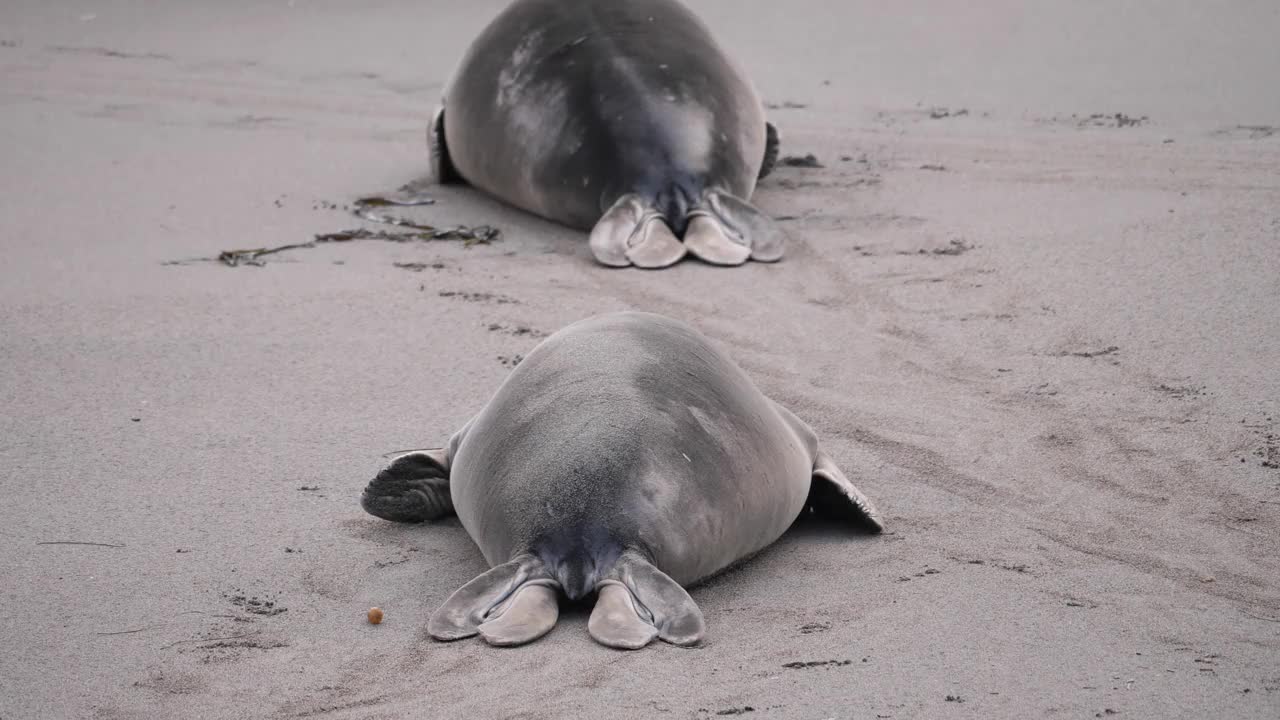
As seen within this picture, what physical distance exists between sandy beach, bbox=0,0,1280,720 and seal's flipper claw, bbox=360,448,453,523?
0.04 m

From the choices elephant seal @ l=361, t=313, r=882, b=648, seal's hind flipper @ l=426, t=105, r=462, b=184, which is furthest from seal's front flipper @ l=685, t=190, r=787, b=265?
elephant seal @ l=361, t=313, r=882, b=648

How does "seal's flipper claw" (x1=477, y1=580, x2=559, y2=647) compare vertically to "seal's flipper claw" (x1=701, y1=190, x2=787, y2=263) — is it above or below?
above

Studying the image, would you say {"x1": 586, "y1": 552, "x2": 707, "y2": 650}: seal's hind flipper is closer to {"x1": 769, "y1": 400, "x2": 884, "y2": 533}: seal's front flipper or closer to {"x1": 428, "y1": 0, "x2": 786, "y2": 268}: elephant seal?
{"x1": 769, "y1": 400, "x2": 884, "y2": 533}: seal's front flipper

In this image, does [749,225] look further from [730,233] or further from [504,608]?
[504,608]

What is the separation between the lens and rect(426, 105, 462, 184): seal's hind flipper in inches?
276

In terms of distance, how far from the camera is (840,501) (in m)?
3.41

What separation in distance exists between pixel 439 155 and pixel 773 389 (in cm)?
308

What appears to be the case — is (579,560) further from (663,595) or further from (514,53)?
(514,53)

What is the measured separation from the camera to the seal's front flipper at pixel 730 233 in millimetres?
5695

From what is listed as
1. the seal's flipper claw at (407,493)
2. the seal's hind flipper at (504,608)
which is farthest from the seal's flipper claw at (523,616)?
the seal's flipper claw at (407,493)

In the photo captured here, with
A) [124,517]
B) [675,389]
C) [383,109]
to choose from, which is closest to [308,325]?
[124,517]

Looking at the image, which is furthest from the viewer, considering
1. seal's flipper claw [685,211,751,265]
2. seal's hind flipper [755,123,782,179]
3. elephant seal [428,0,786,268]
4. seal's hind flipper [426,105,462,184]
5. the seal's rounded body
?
seal's hind flipper [426,105,462,184]

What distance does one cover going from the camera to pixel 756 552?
10.6ft

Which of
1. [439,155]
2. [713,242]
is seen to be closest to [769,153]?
[713,242]
